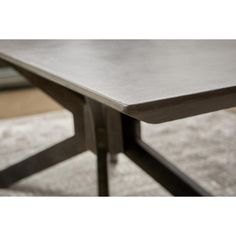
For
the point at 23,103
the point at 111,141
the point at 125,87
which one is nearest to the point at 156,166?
the point at 111,141

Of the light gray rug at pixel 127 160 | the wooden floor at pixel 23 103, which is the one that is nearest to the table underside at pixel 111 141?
the light gray rug at pixel 127 160

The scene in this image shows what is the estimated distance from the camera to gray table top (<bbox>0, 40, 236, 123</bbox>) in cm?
74

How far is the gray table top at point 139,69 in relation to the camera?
2.44ft

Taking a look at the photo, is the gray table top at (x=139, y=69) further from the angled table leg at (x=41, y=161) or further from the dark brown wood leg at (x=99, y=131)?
the angled table leg at (x=41, y=161)

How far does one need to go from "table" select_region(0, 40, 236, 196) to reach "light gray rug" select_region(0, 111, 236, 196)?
0.17 meters

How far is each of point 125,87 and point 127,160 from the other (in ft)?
3.03

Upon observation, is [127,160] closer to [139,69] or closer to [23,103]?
[139,69]

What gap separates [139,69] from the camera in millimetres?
938

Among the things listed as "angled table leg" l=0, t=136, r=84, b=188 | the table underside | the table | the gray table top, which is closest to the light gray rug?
"angled table leg" l=0, t=136, r=84, b=188

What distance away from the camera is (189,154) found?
1.74m

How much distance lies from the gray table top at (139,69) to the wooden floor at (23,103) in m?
0.95

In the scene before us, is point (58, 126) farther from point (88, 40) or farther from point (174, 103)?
point (174, 103)

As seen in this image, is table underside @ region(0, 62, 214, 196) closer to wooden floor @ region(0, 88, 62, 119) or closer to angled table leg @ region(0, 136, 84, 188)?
angled table leg @ region(0, 136, 84, 188)

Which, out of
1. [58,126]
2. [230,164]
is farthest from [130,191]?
[58,126]
